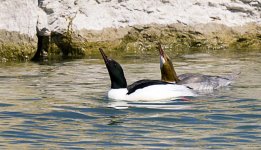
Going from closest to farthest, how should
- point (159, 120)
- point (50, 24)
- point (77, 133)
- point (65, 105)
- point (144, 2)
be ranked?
point (77, 133)
point (159, 120)
point (65, 105)
point (50, 24)
point (144, 2)

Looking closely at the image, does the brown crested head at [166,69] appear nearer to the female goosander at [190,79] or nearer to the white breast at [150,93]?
the female goosander at [190,79]

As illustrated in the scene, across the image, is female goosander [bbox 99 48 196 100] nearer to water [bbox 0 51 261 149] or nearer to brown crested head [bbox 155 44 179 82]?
water [bbox 0 51 261 149]

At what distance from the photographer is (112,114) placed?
11.6 meters

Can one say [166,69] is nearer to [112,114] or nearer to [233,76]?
[233,76]

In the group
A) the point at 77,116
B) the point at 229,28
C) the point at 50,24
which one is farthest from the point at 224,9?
the point at 77,116

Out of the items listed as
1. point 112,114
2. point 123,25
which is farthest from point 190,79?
point 123,25

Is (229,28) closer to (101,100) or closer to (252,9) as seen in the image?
(252,9)

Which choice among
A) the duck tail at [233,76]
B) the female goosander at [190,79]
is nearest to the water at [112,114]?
the duck tail at [233,76]

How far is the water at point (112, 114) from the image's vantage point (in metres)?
9.72

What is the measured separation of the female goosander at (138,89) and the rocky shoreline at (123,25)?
18.0 ft

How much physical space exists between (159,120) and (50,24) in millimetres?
7799

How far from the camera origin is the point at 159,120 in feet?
36.2

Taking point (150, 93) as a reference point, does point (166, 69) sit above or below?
above

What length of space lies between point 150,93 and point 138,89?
0.20 m
